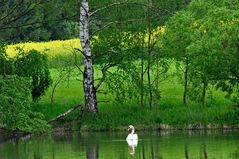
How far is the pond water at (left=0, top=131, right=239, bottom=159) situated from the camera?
3103 cm

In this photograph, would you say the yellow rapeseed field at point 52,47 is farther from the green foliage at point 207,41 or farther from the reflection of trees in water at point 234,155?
the reflection of trees in water at point 234,155

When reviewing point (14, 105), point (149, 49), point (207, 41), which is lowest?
point (14, 105)

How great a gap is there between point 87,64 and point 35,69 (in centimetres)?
362

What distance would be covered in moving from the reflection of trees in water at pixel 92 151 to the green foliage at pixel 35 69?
11403 mm

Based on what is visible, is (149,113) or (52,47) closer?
(149,113)

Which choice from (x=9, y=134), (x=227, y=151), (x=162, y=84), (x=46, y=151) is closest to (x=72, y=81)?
(x=162, y=84)

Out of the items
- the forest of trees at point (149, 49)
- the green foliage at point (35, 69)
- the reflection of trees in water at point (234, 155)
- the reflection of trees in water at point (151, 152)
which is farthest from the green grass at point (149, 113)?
the reflection of trees in water at point (234, 155)

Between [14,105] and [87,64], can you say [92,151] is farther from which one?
[87,64]

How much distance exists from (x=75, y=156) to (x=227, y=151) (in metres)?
5.62

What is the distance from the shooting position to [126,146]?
1380 inches

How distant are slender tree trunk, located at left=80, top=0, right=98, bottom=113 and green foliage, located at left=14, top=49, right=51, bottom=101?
130 inches

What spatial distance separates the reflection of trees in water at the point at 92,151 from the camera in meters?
31.0

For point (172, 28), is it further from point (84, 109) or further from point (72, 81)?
point (72, 81)

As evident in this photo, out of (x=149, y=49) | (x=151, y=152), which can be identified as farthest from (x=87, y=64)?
(x=151, y=152)
